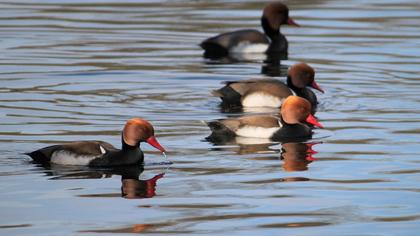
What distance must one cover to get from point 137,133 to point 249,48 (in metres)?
10.5

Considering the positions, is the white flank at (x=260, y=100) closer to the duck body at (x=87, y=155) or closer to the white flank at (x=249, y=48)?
the duck body at (x=87, y=155)

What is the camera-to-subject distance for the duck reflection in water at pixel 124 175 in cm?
1154

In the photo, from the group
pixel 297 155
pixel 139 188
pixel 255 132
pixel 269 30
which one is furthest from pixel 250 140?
pixel 269 30

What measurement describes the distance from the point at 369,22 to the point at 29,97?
10.1 m

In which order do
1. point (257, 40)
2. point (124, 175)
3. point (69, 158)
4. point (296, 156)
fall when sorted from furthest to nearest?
point (257, 40) → point (296, 156) → point (69, 158) → point (124, 175)

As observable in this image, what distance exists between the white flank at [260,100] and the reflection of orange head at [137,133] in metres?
4.45

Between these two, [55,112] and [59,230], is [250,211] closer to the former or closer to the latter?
[59,230]

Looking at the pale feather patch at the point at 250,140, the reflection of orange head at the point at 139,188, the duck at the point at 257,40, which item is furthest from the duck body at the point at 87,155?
the duck at the point at 257,40

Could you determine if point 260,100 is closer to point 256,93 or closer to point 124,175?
point 256,93

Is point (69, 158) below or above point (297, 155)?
above

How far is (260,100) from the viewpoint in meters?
17.0

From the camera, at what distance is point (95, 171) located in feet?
41.2

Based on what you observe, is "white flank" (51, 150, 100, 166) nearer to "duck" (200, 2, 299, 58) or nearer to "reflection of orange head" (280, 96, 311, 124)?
"reflection of orange head" (280, 96, 311, 124)

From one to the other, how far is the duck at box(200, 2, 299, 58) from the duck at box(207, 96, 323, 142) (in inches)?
294
